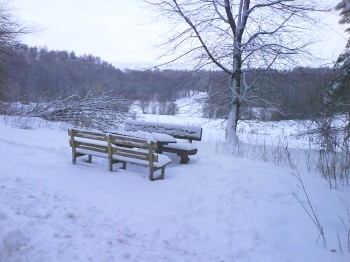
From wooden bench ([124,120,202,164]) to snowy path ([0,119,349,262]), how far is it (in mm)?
598

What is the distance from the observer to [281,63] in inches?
482

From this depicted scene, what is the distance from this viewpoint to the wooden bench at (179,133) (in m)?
7.73

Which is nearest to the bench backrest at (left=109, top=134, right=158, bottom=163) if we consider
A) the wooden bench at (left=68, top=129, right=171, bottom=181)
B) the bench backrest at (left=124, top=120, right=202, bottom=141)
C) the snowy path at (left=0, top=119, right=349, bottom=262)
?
the wooden bench at (left=68, top=129, right=171, bottom=181)

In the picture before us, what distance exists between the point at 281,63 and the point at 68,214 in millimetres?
10110

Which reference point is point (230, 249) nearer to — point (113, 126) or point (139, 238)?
point (139, 238)

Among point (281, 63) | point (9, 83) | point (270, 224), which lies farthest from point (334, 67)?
point (9, 83)

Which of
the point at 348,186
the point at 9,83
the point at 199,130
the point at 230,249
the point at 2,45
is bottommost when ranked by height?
the point at 230,249

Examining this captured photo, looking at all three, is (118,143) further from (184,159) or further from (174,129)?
(174,129)

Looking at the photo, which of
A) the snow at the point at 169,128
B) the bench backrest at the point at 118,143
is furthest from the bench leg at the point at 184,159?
the snow at the point at 169,128

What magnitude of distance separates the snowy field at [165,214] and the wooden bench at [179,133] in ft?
1.74

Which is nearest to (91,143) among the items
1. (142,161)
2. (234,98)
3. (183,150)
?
(142,161)

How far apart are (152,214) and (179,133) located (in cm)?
474

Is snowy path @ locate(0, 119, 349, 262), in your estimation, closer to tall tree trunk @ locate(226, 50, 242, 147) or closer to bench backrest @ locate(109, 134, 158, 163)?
bench backrest @ locate(109, 134, 158, 163)

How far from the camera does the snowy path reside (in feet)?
12.0
